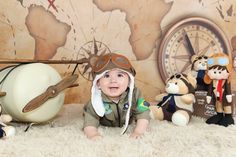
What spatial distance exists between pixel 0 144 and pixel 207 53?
0.94m

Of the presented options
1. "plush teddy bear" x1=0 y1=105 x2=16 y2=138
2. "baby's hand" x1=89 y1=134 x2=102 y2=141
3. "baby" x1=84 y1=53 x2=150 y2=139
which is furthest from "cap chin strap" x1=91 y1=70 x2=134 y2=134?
"plush teddy bear" x1=0 y1=105 x2=16 y2=138

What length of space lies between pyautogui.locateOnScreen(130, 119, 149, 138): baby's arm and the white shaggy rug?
0.02m

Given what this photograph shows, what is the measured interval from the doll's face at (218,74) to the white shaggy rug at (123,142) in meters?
0.16

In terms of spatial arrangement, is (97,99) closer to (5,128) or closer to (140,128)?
(140,128)

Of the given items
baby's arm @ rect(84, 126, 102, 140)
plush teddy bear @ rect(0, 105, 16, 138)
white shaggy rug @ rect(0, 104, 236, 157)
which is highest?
plush teddy bear @ rect(0, 105, 16, 138)

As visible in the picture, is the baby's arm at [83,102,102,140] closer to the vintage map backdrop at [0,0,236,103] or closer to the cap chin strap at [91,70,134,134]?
the cap chin strap at [91,70,134,134]

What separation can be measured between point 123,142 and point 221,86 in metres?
0.40

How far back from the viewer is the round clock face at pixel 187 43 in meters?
1.46

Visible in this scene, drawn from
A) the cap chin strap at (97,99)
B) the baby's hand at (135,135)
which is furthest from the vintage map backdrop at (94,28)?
the baby's hand at (135,135)

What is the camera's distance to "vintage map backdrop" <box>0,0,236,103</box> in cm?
141

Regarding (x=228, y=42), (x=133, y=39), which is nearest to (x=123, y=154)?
(x=133, y=39)

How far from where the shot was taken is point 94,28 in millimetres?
1440

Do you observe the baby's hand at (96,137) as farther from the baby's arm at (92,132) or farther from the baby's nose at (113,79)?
the baby's nose at (113,79)

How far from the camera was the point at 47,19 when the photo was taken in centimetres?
141
